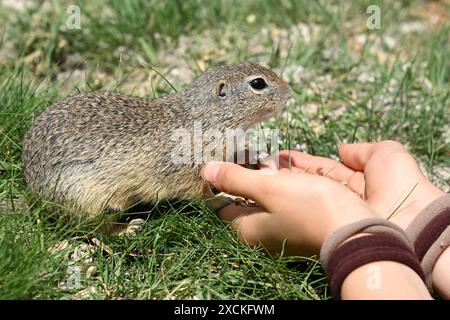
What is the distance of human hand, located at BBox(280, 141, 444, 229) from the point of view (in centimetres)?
359

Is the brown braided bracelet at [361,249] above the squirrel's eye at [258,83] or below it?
below

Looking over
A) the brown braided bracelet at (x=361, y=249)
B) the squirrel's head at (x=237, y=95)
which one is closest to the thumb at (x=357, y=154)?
the squirrel's head at (x=237, y=95)

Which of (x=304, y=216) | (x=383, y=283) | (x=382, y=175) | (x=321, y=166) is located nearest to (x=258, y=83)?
(x=321, y=166)

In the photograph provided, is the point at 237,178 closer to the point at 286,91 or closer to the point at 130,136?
the point at 130,136

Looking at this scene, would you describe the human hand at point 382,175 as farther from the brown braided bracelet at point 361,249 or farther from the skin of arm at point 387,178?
the brown braided bracelet at point 361,249

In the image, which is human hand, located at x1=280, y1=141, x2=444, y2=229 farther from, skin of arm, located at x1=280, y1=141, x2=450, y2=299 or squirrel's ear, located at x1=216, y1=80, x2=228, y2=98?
squirrel's ear, located at x1=216, y1=80, x2=228, y2=98

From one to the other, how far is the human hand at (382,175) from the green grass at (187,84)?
34 cm

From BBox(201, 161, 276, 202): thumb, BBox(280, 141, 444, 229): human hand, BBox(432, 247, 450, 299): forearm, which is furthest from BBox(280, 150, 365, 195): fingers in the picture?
BBox(432, 247, 450, 299): forearm

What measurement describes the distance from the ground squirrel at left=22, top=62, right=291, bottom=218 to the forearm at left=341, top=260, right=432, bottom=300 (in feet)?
4.12

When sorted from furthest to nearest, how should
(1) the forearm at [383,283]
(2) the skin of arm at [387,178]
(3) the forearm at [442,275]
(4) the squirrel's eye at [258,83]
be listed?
1. (4) the squirrel's eye at [258,83]
2. (2) the skin of arm at [387,178]
3. (3) the forearm at [442,275]
4. (1) the forearm at [383,283]

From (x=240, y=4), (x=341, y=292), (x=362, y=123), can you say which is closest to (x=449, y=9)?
(x=240, y=4)

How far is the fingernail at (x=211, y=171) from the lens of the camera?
145 inches

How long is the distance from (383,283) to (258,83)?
1.69 meters
